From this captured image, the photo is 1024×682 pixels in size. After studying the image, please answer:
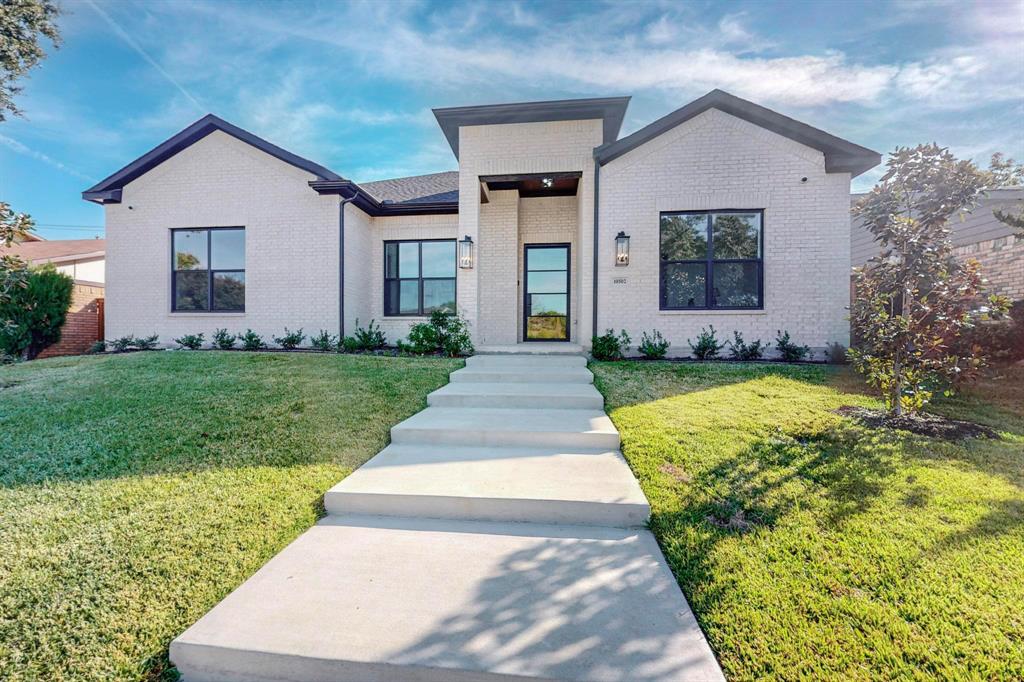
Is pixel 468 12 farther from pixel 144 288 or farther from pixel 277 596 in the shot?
pixel 144 288

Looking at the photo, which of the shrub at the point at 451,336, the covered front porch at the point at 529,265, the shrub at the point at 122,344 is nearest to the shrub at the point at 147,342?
the shrub at the point at 122,344

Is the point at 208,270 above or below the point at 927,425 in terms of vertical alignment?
above

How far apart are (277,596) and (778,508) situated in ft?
10.2

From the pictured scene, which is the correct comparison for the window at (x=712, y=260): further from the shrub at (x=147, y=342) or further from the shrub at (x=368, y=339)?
the shrub at (x=147, y=342)

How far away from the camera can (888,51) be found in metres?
7.07

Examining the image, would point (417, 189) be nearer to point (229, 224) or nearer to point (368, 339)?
point (229, 224)

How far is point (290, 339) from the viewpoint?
9125mm

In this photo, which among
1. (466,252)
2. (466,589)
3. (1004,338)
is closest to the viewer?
(466,589)

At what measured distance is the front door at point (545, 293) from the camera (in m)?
10.2

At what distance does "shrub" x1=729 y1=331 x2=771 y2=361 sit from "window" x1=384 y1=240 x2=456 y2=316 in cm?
605

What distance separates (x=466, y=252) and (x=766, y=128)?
6114 mm

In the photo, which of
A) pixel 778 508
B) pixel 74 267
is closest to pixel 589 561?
pixel 778 508

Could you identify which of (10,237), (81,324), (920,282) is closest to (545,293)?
(920,282)

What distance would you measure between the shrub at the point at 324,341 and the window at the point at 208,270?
1.91m
